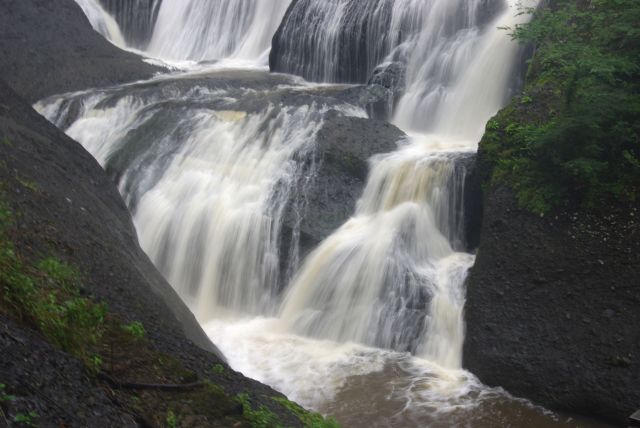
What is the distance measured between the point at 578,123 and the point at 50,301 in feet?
23.5

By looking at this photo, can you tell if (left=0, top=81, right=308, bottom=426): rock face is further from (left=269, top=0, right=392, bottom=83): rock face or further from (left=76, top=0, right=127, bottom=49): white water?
(left=76, top=0, right=127, bottom=49): white water

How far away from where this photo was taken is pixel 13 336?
169 inches

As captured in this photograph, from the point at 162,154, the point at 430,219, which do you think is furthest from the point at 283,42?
the point at 430,219

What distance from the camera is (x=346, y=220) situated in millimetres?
12117

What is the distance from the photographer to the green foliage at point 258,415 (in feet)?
18.0

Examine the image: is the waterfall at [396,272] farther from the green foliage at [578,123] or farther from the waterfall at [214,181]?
the green foliage at [578,123]

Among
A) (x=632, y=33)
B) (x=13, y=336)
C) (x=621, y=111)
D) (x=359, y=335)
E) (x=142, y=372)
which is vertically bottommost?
(x=359, y=335)

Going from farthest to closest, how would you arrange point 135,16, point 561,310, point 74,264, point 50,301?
1. point 135,16
2. point 561,310
3. point 74,264
4. point 50,301

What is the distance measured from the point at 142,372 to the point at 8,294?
112 centimetres

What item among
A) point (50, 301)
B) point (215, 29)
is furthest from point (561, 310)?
point (215, 29)

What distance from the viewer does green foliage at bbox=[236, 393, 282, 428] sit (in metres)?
5.48

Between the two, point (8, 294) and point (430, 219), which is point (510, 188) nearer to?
point (430, 219)

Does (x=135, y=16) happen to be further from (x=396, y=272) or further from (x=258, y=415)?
(x=258, y=415)

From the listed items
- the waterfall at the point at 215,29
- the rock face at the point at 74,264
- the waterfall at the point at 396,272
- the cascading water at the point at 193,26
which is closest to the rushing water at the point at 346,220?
the waterfall at the point at 396,272
